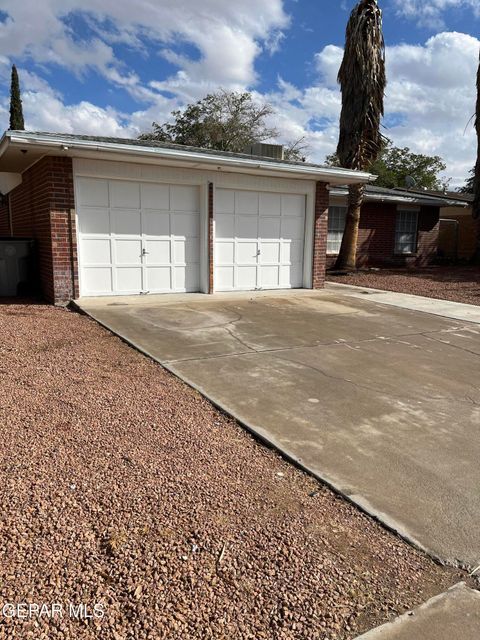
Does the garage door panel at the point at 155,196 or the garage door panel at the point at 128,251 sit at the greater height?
the garage door panel at the point at 155,196

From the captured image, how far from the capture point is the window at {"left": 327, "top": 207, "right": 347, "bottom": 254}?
688 inches

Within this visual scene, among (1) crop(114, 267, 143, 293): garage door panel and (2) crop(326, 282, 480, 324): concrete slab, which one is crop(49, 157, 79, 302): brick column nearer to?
(1) crop(114, 267, 143, 293): garage door panel

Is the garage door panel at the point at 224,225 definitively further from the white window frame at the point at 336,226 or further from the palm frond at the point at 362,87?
the white window frame at the point at 336,226

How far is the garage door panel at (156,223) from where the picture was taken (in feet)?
32.6

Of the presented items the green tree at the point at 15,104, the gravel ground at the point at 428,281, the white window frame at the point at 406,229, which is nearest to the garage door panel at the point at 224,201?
the gravel ground at the point at 428,281

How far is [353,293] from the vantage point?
38.6ft

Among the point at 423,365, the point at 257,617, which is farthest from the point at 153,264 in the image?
the point at 257,617

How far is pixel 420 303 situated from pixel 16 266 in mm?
8597

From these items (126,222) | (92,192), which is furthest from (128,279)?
(92,192)

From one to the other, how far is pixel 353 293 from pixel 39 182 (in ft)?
24.5

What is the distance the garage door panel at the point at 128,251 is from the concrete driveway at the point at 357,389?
3.60 feet

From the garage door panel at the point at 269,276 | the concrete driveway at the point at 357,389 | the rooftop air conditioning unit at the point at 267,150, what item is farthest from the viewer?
the rooftop air conditioning unit at the point at 267,150

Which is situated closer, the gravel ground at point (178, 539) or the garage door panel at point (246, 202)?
the gravel ground at point (178, 539)

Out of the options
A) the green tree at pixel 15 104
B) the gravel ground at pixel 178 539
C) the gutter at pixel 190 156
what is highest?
the green tree at pixel 15 104
